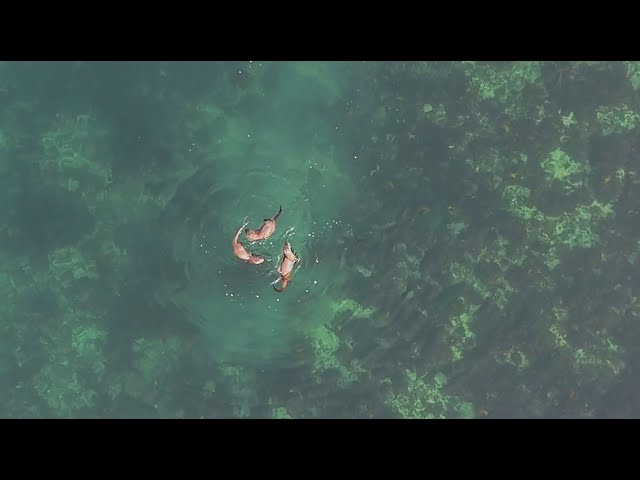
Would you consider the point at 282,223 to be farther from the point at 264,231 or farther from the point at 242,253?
the point at 242,253

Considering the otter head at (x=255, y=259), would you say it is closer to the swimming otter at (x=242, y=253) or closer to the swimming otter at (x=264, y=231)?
the swimming otter at (x=242, y=253)

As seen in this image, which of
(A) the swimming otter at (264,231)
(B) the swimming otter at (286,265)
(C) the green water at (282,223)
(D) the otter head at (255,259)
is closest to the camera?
(A) the swimming otter at (264,231)

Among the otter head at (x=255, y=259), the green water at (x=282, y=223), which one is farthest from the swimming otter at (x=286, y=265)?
the otter head at (x=255, y=259)

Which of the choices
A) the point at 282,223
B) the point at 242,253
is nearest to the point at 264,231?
the point at 282,223

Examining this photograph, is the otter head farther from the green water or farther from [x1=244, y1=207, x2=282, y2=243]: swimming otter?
[x1=244, y1=207, x2=282, y2=243]: swimming otter

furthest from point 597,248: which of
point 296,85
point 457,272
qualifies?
point 296,85

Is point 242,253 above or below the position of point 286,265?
above
